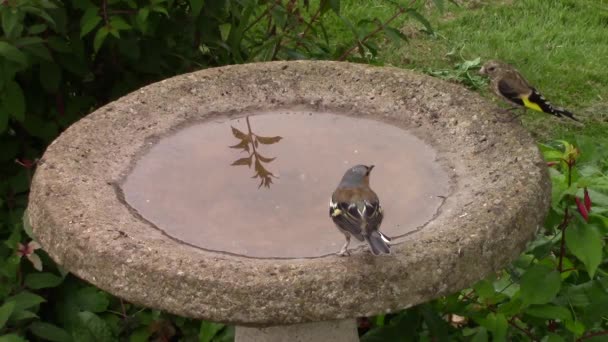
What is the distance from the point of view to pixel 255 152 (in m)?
3.49

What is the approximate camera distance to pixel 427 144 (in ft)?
11.7

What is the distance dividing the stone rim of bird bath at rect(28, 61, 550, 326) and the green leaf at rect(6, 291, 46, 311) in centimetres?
79

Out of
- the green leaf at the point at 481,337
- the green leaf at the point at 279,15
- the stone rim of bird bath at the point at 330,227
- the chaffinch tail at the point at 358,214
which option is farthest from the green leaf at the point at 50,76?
the green leaf at the point at 481,337

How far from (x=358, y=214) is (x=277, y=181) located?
0.64 meters

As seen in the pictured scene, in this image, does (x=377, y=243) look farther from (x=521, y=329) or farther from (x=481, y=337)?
(x=521, y=329)

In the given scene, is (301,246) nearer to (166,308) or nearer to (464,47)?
(166,308)

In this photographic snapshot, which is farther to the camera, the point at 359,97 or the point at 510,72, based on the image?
the point at 510,72

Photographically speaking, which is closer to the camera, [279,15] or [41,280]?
[41,280]

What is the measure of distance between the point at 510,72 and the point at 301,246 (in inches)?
68.8

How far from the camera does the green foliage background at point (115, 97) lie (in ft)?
11.6

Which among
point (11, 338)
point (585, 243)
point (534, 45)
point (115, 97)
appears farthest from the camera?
point (534, 45)

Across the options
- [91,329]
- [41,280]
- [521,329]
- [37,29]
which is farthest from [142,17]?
[521,329]

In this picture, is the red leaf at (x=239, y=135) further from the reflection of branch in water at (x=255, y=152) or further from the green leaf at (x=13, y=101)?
the green leaf at (x=13, y=101)

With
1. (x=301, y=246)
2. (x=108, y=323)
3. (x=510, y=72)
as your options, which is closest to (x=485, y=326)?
(x=301, y=246)
